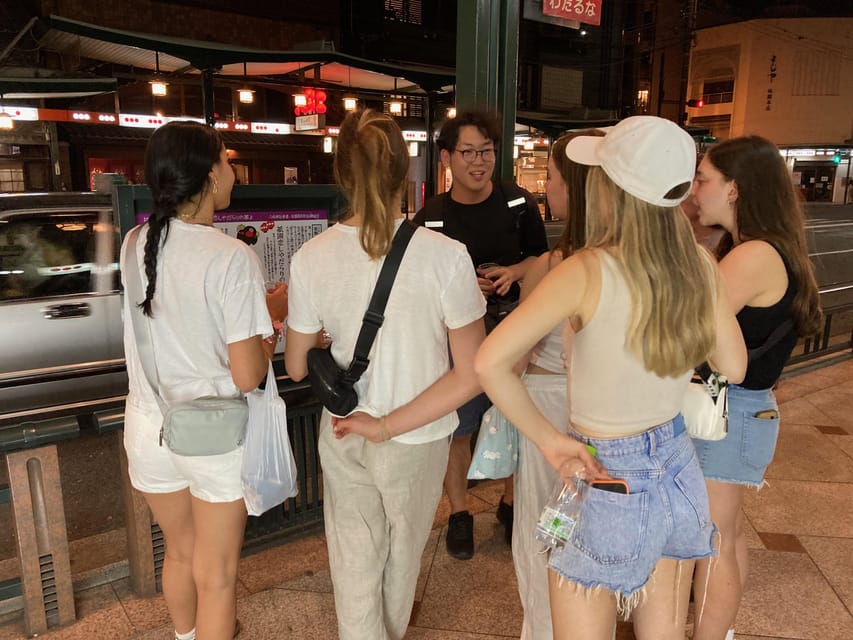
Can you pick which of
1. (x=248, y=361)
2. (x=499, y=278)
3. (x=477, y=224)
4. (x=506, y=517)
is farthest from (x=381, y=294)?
(x=506, y=517)

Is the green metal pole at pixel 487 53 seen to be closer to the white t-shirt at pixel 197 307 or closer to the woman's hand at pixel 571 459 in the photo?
the white t-shirt at pixel 197 307

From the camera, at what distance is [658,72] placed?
35594 mm

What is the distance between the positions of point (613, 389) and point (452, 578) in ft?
5.85

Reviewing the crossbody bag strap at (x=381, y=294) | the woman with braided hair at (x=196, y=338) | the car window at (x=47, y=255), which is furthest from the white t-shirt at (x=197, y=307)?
the car window at (x=47, y=255)

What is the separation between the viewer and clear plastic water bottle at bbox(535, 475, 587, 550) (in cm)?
153

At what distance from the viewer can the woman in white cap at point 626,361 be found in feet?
4.77

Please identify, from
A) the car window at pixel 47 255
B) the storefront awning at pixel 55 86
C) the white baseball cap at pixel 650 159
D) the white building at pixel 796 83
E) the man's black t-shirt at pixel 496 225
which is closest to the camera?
the white baseball cap at pixel 650 159

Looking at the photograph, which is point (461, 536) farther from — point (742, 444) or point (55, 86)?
point (55, 86)

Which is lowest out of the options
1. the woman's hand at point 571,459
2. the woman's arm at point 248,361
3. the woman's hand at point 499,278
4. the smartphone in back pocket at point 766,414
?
the smartphone in back pocket at point 766,414

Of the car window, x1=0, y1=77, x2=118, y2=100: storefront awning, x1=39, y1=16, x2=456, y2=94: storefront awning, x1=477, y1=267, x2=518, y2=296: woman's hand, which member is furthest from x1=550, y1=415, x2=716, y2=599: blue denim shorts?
x1=0, y1=77, x2=118, y2=100: storefront awning

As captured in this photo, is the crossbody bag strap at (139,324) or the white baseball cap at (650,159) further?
the crossbody bag strap at (139,324)

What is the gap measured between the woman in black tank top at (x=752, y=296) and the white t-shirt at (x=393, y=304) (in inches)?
34.6

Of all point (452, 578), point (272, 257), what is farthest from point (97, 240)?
point (452, 578)

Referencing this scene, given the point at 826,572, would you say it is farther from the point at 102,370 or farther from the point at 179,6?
the point at 179,6
